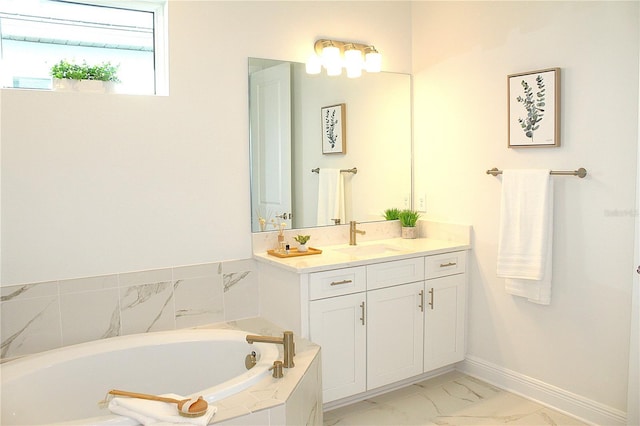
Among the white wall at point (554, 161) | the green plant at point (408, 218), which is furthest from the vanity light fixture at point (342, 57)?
the green plant at point (408, 218)

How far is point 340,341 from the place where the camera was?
286 cm

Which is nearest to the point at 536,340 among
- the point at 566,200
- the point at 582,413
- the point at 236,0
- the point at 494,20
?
the point at 582,413

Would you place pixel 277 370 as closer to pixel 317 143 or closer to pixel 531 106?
pixel 317 143

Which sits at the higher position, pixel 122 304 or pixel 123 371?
pixel 122 304

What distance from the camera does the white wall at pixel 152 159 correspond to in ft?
8.20

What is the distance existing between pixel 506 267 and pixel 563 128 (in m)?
0.82

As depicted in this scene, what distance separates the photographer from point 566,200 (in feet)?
9.36

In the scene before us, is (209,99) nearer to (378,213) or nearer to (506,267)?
(378,213)

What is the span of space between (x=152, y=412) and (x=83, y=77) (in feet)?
5.54

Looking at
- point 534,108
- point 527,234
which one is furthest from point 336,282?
point 534,108

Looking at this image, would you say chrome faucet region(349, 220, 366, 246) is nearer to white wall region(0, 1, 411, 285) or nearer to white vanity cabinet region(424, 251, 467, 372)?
white vanity cabinet region(424, 251, 467, 372)

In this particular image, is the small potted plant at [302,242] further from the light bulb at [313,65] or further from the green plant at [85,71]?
the green plant at [85,71]

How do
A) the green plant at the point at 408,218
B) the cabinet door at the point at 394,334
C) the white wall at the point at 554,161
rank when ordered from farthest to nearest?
the green plant at the point at 408,218
the cabinet door at the point at 394,334
the white wall at the point at 554,161

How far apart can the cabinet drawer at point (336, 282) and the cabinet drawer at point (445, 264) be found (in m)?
0.50
